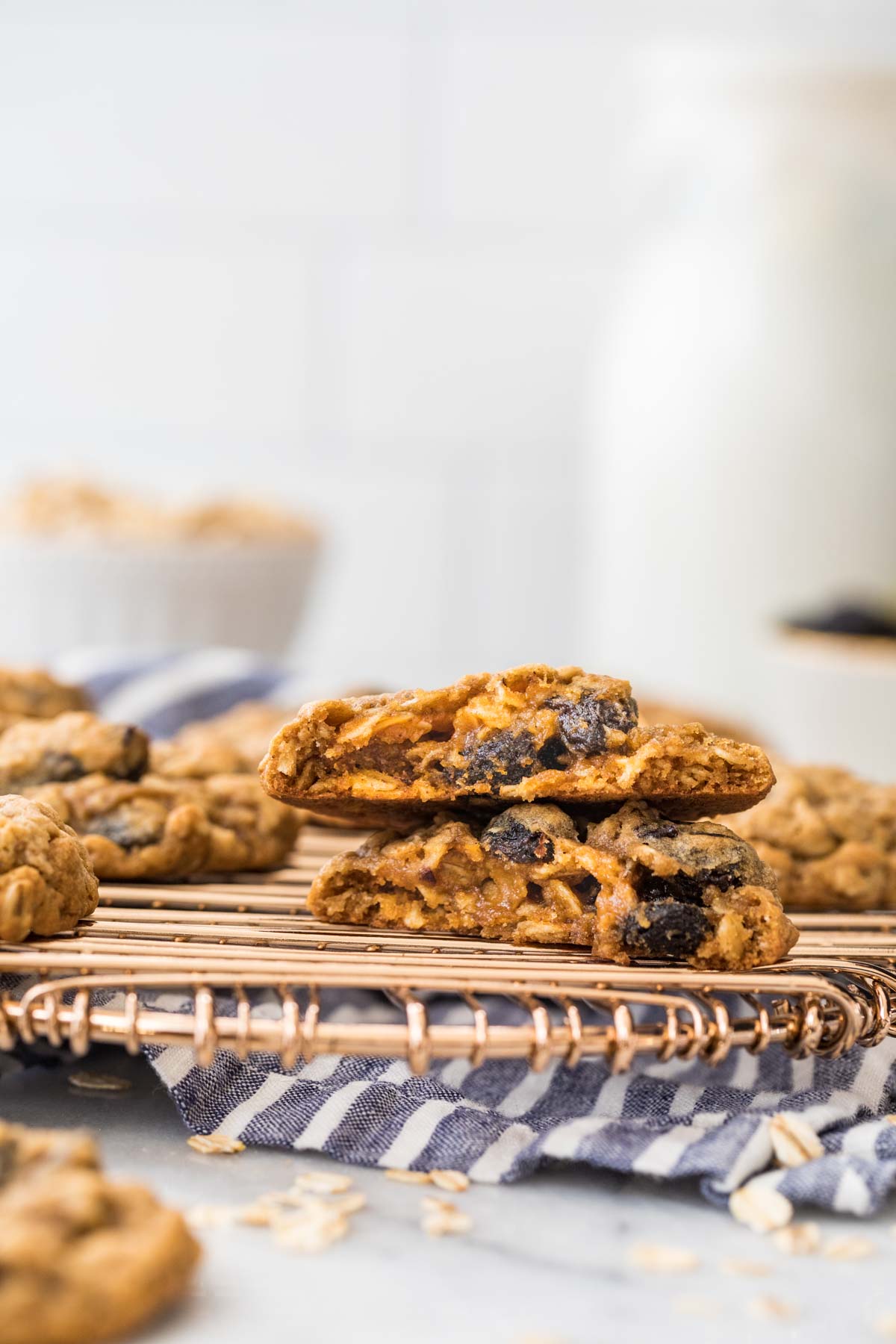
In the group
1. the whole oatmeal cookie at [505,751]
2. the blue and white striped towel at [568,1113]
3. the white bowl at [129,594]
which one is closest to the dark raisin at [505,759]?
the whole oatmeal cookie at [505,751]

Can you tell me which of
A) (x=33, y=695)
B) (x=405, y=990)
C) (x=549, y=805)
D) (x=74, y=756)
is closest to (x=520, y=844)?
(x=549, y=805)

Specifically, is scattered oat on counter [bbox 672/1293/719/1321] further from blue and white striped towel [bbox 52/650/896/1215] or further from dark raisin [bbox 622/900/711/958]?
dark raisin [bbox 622/900/711/958]

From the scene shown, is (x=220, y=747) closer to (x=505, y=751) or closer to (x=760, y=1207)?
(x=505, y=751)

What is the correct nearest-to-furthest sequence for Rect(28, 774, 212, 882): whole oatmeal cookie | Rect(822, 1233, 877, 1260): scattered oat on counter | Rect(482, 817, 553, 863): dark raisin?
Rect(822, 1233, 877, 1260): scattered oat on counter, Rect(482, 817, 553, 863): dark raisin, Rect(28, 774, 212, 882): whole oatmeal cookie

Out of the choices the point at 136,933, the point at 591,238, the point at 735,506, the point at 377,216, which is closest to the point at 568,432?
the point at 591,238

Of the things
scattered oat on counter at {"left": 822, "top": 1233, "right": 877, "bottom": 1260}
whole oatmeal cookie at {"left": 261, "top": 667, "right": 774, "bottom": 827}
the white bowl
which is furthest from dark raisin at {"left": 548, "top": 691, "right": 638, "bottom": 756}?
the white bowl

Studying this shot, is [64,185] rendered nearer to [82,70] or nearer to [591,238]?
[82,70]
